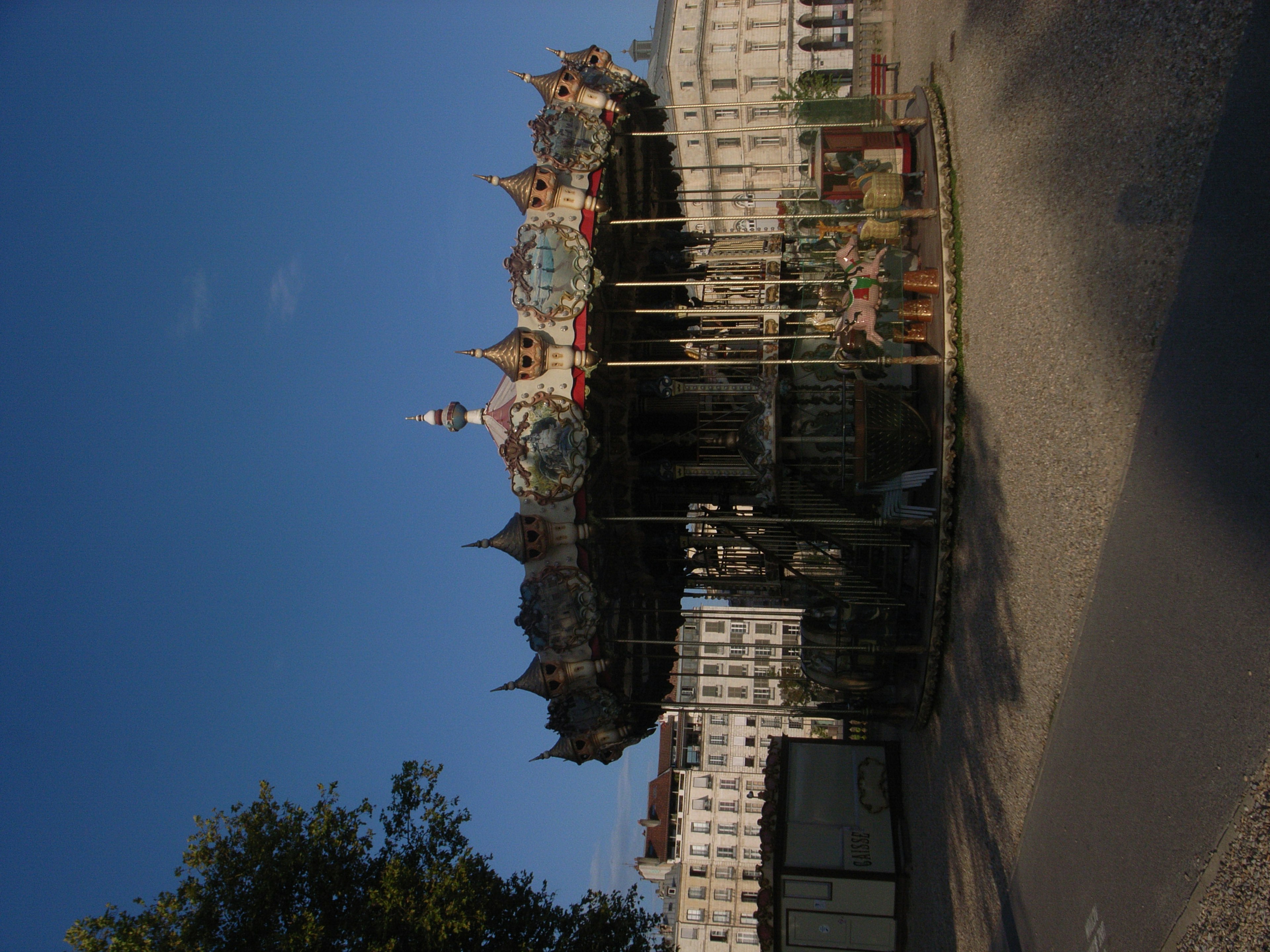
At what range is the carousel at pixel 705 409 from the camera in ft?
58.6

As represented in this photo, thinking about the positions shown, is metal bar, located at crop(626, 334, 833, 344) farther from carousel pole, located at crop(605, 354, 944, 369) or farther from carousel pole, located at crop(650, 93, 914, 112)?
carousel pole, located at crop(650, 93, 914, 112)

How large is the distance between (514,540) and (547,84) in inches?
418

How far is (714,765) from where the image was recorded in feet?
171

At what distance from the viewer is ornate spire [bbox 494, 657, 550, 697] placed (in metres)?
18.5

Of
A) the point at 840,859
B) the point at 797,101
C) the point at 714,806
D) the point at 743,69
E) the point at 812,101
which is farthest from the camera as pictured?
the point at 714,806

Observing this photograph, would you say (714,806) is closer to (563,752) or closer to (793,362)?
(563,752)

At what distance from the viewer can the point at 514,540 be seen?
17953 millimetres

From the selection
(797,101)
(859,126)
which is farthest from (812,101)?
(859,126)

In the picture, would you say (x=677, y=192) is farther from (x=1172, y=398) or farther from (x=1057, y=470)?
(x=1172, y=398)

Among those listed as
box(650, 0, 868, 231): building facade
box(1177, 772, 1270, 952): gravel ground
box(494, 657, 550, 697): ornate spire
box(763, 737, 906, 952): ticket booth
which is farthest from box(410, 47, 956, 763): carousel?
box(650, 0, 868, 231): building facade

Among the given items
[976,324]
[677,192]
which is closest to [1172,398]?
[976,324]

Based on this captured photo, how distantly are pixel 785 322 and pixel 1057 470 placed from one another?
929 centimetres

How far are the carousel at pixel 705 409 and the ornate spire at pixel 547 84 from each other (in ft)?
0.31

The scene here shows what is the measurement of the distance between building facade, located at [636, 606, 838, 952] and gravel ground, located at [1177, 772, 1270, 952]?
37.4 m
